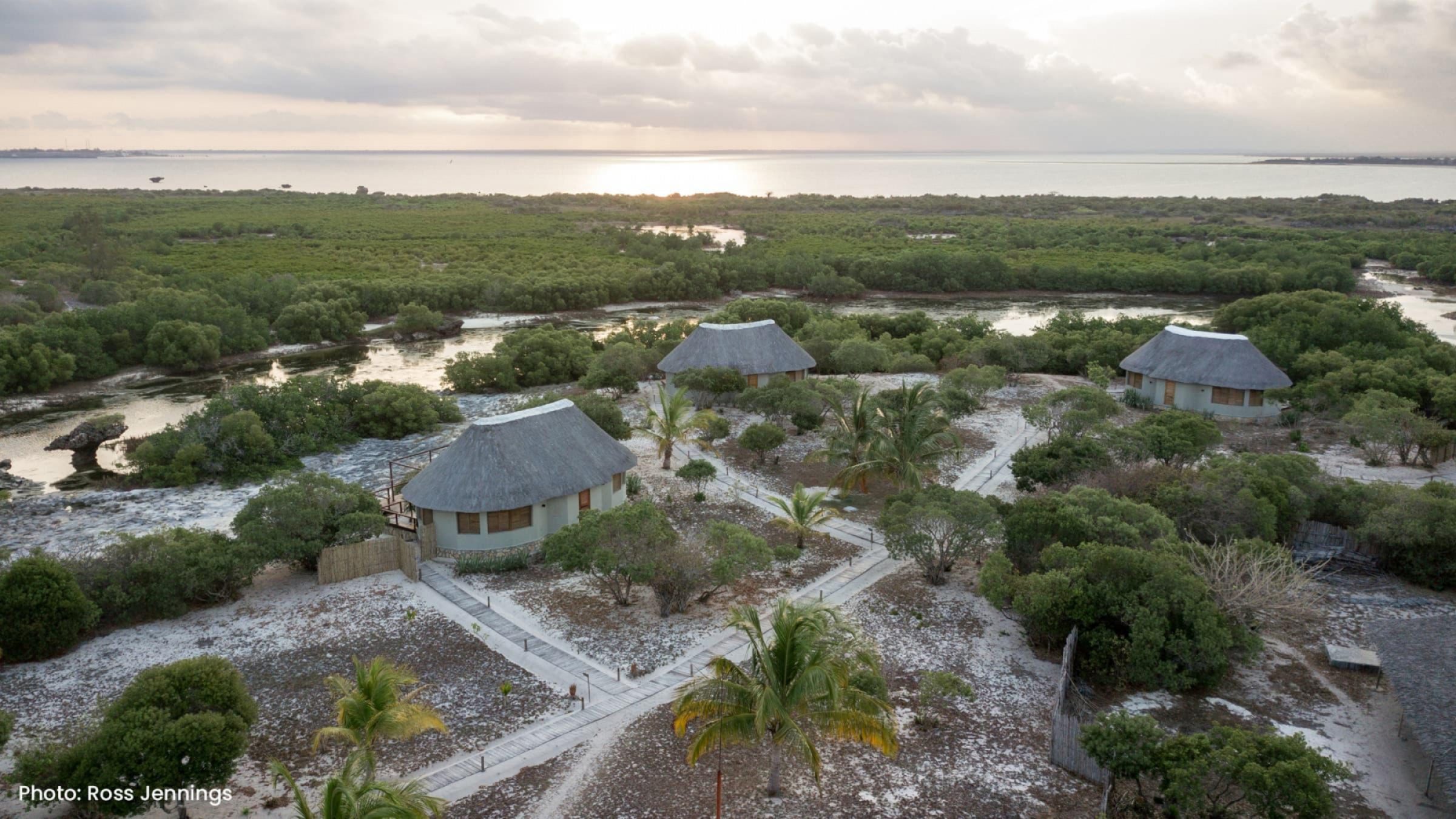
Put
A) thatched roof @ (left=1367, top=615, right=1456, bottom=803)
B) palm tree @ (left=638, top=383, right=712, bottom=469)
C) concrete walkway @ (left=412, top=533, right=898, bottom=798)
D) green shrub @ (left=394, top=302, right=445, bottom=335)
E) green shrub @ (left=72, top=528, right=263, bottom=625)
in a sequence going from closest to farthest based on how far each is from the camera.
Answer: thatched roof @ (left=1367, top=615, right=1456, bottom=803) → concrete walkway @ (left=412, top=533, right=898, bottom=798) → green shrub @ (left=72, top=528, right=263, bottom=625) → palm tree @ (left=638, top=383, right=712, bottom=469) → green shrub @ (left=394, top=302, right=445, bottom=335)

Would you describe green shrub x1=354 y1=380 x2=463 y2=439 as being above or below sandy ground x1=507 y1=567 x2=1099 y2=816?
above

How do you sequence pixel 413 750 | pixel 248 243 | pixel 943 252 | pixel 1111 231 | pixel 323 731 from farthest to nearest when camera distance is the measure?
pixel 1111 231, pixel 248 243, pixel 943 252, pixel 413 750, pixel 323 731

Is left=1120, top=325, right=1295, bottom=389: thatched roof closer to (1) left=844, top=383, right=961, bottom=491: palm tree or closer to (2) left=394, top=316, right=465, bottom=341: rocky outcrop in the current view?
(1) left=844, top=383, right=961, bottom=491: palm tree

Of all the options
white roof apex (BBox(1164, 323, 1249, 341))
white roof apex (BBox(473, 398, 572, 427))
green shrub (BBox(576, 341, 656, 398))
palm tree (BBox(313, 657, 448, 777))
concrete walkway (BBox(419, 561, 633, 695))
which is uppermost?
white roof apex (BBox(1164, 323, 1249, 341))

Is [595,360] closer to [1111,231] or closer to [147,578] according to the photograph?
[147,578]

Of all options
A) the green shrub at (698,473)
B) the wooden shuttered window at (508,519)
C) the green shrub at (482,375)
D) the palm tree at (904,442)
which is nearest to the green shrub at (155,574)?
the wooden shuttered window at (508,519)

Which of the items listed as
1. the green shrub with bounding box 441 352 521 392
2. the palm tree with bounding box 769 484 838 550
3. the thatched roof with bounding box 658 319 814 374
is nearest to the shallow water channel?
the green shrub with bounding box 441 352 521 392

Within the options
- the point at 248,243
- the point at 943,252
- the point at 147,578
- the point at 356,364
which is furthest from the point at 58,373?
the point at 943,252
